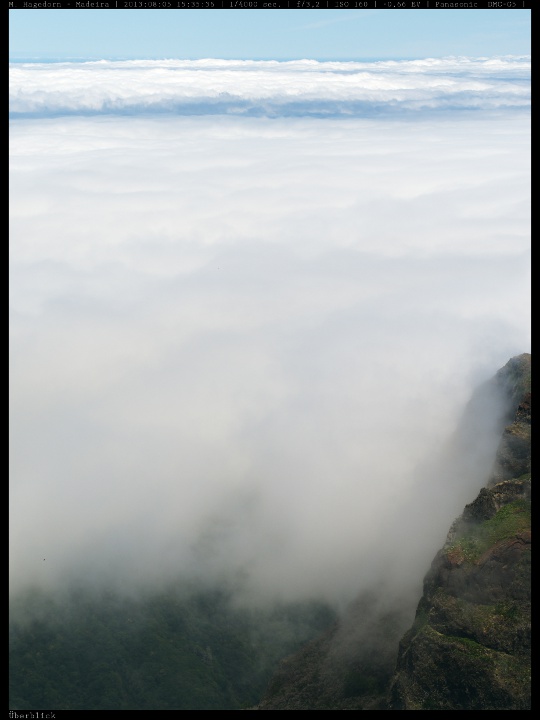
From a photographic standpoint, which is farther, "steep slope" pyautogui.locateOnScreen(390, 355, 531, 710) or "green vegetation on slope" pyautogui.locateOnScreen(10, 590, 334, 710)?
"green vegetation on slope" pyautogui.locateOnScreen(10, 590, 334, 710)

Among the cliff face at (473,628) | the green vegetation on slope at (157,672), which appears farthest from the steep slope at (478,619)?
the green vegetation on slope at (157,672)

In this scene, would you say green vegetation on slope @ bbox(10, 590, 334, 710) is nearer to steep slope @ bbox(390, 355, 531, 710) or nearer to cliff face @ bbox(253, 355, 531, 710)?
cliff face @ bbox(253, 355, 531, 710)

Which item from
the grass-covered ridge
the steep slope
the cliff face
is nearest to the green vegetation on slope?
the cliff face

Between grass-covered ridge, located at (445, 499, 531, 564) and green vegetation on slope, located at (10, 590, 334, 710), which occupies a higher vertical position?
grass-covered ridge, located at (445, 499, 531, 564)

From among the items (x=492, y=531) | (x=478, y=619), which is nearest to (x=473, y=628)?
(x=478, y=619)

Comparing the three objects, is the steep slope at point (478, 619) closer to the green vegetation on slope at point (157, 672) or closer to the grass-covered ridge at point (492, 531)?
the grass-covered ridge at point (492, 531)

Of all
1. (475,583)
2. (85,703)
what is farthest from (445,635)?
(85,703)
